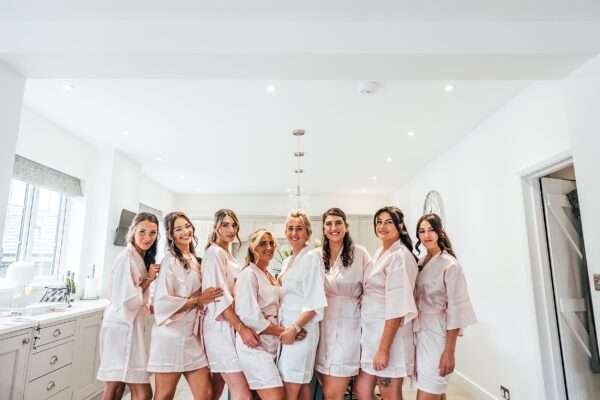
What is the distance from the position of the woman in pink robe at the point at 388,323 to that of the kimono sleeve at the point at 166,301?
3.35 feet

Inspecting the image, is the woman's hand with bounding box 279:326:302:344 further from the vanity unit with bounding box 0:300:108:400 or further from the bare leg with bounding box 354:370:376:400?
the vanity unit with bounding box 0:300:108:400

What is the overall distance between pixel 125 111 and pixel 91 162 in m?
1.31

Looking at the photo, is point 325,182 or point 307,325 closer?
point 307,325

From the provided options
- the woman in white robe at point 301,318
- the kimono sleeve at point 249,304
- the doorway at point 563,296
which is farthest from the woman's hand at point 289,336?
the doorway at point 563,296

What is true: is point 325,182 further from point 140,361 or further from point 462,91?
point 140,361

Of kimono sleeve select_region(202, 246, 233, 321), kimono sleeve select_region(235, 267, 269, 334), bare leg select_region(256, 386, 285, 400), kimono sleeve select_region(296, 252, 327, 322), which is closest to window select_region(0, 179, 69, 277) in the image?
kimono sleeve select_region(202, 246, 233, 321)

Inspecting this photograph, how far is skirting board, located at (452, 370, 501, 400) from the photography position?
10.8ft

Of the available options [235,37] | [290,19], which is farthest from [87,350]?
[290,19]

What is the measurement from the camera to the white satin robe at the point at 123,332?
6.53 feet

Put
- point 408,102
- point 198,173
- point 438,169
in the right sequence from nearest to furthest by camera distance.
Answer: point 408,102, point 438,169, point 198,173

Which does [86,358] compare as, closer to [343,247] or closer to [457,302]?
[343,247]

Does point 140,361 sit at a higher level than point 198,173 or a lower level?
lower

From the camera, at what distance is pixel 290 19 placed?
A: 1939mm

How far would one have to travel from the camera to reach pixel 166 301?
1.90m
